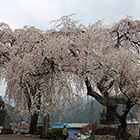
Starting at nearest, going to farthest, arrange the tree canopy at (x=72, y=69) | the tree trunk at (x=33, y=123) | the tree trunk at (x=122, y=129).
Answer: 1. the tree canopy at (x=72, y=69)
2. the tree trunk at (x=122, y=129)
3. the tree trunk at (x=33, y=123)

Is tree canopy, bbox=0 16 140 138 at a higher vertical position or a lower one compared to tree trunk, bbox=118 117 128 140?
higher

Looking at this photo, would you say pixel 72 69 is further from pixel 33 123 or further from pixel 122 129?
pixel 33 123

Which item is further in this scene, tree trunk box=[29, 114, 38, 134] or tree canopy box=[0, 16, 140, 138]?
tree trunk box=[29, 114, 38, 134]

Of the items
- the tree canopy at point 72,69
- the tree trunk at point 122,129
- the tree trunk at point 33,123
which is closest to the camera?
the tree canopy at point 72,69

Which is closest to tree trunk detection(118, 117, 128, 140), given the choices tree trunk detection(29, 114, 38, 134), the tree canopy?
the tree canopy

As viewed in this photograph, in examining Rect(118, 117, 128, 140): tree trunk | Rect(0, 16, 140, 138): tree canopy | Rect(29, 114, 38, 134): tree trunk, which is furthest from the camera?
Rect(29, 114, 38, 134): tree trunk

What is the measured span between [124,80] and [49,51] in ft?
9.07

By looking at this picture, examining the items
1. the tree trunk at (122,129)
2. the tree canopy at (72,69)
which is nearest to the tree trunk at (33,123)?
the tree canopy at (72,69)

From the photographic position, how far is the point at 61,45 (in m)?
6.00

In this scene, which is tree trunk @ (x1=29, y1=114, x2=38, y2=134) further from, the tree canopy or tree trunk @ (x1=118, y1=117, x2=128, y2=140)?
tree trunk @ (x1=118, y1=117, x2=128, y2=140)

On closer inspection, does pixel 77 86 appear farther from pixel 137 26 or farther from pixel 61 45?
pixel 137 26

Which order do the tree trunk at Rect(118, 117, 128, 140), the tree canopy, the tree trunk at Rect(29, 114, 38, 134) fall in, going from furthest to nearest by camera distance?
the tree trunk at Rect(29, 114, 38, 134), the tree trunk at Rect(118, 117, 128, 140), the tree canopy

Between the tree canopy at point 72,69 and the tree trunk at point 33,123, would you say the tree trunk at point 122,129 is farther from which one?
the tree trunk at point 33,123

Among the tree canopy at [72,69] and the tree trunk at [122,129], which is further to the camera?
the tree trunk at [122,129]
